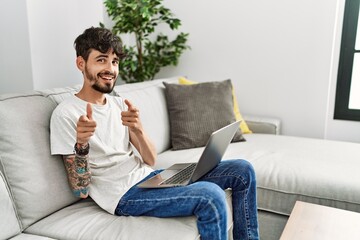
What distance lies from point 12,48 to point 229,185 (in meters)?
1.55

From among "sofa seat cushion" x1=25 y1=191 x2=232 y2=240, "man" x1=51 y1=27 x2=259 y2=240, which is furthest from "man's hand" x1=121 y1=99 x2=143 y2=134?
"sofa seat cushion" x1=25 y1=191 x2=232 y2=240

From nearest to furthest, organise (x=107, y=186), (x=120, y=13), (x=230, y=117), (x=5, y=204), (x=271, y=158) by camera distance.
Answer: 1. (x=5, y=204)
2. (x=107, y=186)
3. (x=271, y=158)
4. (x=230, y=117)
5. (x=120, y=13)

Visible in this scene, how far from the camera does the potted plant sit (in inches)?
98.0

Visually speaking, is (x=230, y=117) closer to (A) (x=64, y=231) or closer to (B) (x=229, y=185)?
(B) (x=229, y=185)

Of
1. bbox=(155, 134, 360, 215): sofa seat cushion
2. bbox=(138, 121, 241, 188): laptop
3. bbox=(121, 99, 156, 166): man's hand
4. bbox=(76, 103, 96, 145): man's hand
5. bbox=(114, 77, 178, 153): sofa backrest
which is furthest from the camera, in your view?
bbox=(114, 77, 178, 153): sofa backrest

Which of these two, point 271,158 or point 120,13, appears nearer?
point 271,158

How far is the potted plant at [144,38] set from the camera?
2488 mm

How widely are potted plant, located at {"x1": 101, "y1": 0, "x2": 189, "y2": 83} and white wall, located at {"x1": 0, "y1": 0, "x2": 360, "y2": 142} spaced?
16cm

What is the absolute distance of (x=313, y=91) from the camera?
2584mm

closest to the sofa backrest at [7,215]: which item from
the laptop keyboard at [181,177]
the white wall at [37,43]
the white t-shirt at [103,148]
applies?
the white t-shirt at [103,148]

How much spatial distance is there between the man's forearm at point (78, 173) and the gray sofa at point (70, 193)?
0.24 feet

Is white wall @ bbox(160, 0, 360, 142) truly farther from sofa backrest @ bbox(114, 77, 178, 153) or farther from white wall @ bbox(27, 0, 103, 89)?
white wall @ bbox(27, 0, 103, 89)

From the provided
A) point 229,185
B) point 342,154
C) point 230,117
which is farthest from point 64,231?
point 342,154

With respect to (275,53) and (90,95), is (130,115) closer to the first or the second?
(90,95)
